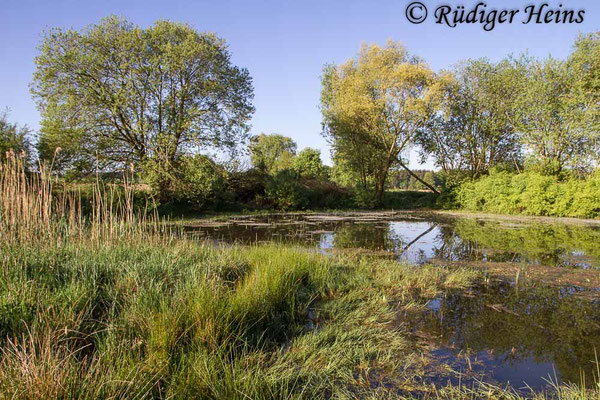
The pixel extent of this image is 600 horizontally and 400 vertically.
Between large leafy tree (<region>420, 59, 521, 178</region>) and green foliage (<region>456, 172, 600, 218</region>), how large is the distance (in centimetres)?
307

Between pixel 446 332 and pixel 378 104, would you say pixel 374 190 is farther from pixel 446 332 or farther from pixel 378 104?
pixel 446 332

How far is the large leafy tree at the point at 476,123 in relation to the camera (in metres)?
20.6

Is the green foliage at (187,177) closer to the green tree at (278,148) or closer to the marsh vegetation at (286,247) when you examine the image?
the marsh vegetation at (286,247)

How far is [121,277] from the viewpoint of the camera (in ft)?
12.3

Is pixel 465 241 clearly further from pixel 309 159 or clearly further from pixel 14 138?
pixel 309 159

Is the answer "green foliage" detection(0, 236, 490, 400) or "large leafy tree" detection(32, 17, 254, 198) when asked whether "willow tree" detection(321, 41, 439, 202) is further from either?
"green foliage" detection(0, 236, 490, 400)

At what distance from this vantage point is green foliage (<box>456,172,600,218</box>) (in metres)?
15.2

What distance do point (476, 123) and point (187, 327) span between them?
23.3 m

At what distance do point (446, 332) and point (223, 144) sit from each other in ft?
47.3

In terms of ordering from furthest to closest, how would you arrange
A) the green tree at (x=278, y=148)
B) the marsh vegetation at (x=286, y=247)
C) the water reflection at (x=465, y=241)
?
the green tree at (x=278, y=148) < the water reflection at (x=465, y=241) < the marsh vegetation at (x=286, y=247)

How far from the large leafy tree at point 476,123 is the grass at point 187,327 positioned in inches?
740

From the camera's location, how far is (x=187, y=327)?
2852 millimetres

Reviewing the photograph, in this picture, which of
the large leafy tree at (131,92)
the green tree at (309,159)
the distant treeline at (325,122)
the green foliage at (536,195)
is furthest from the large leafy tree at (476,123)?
the green tree at (309,159)

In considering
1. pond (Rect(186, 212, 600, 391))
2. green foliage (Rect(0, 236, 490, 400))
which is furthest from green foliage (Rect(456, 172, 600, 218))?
green foliage (Rect(0, 236, 490, 400))
